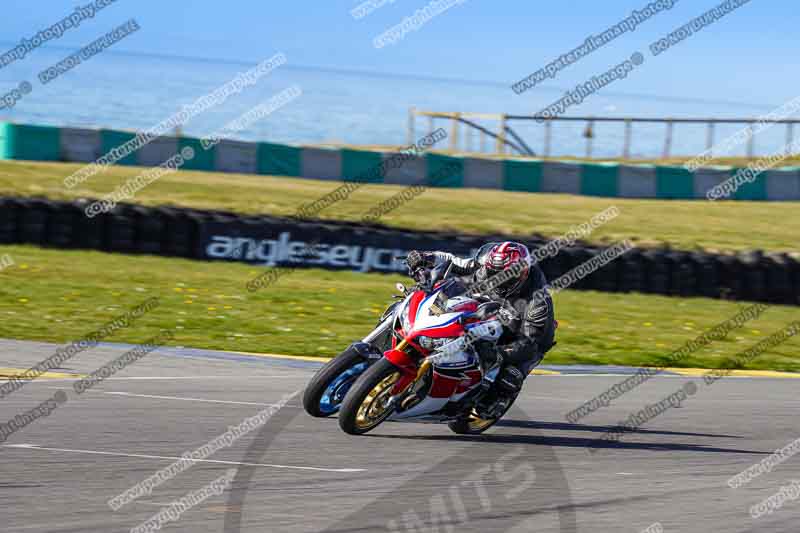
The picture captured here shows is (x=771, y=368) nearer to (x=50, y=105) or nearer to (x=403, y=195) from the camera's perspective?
(x=403, y=195)

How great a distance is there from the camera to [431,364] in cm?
808

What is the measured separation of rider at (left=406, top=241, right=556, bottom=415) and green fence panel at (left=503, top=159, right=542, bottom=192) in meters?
21.4

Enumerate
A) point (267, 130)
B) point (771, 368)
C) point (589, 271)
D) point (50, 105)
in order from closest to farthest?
point (771, 368), point (589, 271), point (267, 130), point (50, 105)

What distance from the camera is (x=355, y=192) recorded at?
90.7ft

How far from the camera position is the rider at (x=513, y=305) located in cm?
854

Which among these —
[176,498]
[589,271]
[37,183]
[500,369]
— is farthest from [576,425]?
[37,183]

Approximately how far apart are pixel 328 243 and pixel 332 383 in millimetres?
10576

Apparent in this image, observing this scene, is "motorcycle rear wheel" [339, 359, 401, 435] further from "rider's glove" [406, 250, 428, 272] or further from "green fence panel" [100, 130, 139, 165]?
"green fence panel" [100, 130, 139, 165]

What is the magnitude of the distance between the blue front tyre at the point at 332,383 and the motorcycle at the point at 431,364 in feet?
0.35

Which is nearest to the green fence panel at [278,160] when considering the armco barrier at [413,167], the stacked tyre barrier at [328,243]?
the armco barrier at [413,167]

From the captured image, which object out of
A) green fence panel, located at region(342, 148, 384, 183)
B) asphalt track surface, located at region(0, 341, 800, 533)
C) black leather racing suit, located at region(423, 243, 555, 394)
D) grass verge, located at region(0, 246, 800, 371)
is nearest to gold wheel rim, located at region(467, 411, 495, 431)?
asphalt track surface, located at region(0, 341, 800, 533)

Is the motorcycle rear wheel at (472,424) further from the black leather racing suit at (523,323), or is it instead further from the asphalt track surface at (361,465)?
the black leather racing suit at (523,323)

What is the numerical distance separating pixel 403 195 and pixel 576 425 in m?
18.1

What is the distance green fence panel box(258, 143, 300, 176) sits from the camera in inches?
1133
